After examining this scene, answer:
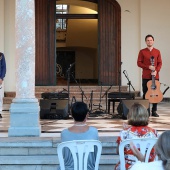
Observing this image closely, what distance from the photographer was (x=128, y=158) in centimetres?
404

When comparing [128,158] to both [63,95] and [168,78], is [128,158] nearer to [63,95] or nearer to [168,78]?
[63,95]

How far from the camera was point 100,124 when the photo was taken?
7734 millimetres

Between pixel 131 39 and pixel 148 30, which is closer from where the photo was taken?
pixel 148 30

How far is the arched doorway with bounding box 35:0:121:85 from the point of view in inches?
498

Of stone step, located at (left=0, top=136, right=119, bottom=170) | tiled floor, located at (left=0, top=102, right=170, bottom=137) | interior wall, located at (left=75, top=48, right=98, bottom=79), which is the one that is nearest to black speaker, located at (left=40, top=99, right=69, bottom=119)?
tiled floor, located at (left=0, top=102, right=170, bottom=137)

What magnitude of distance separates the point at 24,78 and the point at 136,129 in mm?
2505

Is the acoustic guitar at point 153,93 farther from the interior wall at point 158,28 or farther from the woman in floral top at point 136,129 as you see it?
the woman in floral top at point 136,129

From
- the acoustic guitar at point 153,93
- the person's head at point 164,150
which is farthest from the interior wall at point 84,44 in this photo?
the person's head at point 164,150

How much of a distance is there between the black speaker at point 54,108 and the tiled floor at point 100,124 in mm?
129

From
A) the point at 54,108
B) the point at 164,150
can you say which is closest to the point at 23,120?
the point at 54,108

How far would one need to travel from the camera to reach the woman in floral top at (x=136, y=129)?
4000 mm

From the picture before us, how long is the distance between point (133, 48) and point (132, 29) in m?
0.53

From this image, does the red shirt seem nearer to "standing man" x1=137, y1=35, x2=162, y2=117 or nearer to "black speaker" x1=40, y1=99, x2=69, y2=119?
"standing man" x1=137, y1=35, x2=162, y2=117

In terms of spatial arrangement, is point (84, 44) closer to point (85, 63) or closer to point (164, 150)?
point (85, 63)
